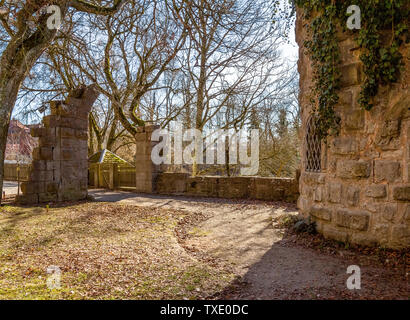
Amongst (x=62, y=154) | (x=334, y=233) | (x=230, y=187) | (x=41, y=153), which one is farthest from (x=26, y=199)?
(x=334, y=233)

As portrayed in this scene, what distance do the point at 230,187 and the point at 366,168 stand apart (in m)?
6.87

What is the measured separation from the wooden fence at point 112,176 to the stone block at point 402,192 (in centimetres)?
1143

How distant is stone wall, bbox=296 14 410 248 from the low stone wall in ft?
15.3

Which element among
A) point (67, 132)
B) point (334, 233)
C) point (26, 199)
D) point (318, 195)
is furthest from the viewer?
point (67, 132)

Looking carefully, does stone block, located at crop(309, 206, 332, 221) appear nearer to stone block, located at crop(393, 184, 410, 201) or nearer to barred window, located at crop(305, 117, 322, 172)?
barred window, located at crop(305, 117, 322, 172)

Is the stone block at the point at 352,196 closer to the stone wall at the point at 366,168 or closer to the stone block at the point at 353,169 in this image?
the stone wall at the point at 366,168

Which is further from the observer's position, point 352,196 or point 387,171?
point 352,196

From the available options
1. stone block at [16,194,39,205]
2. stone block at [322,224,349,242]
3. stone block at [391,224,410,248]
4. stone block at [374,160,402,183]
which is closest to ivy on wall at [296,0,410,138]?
stone block at [374,160,402,183]

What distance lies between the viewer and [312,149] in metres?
6.00

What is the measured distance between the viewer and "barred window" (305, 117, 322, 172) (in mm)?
5769

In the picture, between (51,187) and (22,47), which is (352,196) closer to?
(22,47)

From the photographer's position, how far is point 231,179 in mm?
11281

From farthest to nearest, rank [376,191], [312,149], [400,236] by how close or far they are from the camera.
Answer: [312,149] < [376,191] < [400,236]

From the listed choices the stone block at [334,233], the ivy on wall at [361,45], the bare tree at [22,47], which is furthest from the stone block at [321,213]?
the bare tree at [22,47]
